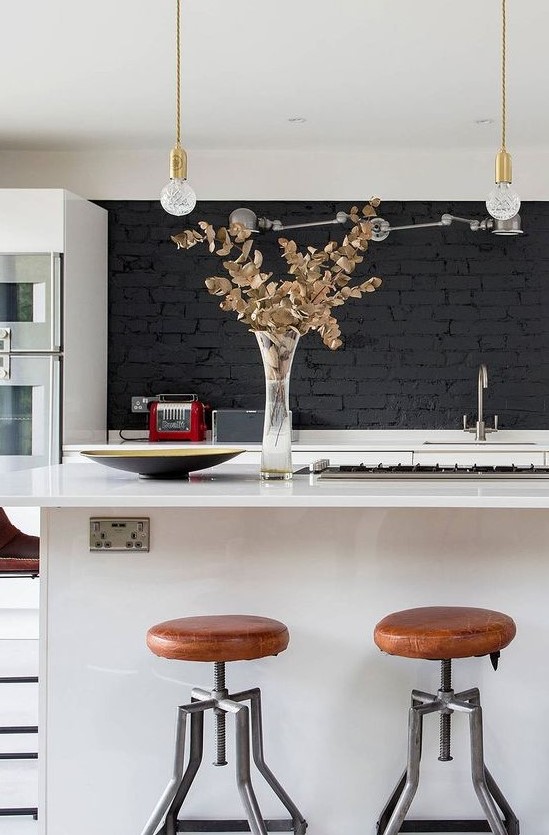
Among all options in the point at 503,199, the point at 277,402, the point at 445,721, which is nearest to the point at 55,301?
the point at 277,402

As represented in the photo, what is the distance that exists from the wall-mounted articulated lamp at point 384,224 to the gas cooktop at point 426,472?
7.10 feet

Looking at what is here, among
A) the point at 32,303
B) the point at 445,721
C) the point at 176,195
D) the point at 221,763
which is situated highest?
the point at 176,195

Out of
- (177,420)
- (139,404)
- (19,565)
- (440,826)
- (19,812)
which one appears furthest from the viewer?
(139,404)

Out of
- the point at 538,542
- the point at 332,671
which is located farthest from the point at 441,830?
the point at 538,542

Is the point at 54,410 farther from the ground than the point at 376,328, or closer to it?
closer to it

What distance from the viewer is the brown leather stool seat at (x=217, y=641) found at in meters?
2.12

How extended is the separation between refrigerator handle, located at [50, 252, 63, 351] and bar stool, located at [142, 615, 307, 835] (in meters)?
2.67

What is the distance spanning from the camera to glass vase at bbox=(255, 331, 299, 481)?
2609mm

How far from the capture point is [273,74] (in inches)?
160

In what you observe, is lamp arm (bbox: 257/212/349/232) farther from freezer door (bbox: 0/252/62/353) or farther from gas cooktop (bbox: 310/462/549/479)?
gas cooktop (bbox: 310/462/549/479)

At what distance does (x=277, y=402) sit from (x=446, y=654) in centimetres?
84

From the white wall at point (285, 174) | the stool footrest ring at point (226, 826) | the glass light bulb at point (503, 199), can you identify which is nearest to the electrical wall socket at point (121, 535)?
the stool footrest ring at point (226, 826)

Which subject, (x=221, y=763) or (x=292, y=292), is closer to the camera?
(x=221, y=763)

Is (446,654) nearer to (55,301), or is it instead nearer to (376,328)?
(55,301)
